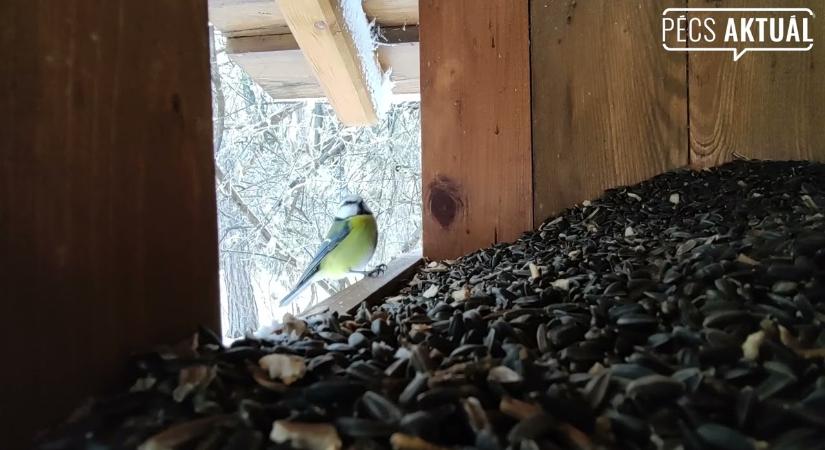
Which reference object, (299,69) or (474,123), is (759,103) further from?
(299,69)

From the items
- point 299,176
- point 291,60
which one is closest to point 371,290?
point 291,60

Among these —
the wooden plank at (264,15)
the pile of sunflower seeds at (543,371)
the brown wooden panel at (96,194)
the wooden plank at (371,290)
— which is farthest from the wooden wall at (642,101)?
the brown wooden panel at (96,194)

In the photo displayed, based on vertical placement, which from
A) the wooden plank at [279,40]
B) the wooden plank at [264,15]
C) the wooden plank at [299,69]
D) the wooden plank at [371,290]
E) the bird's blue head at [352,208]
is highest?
the wooden plank at [264,15]

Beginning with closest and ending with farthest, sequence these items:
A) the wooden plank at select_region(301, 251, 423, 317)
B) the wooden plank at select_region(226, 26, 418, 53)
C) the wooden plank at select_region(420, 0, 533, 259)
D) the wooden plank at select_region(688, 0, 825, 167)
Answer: the wooden plank at select_region(301, 251, 423, 317) → the wooden plank at select_region(688, 0, 825, 167) → the wooden plank at select_region(420, 0, 533, 259) → the wooden plank at select_region(226, 26, 418, 53)

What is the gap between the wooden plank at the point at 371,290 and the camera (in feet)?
3.15

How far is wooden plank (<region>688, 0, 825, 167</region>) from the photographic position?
1.34 meters

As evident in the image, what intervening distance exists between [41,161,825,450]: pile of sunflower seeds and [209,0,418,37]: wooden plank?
3.79 feet

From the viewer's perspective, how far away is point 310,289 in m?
3.39

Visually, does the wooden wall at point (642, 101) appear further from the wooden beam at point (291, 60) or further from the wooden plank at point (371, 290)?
the wooden beam at point (291, 60)

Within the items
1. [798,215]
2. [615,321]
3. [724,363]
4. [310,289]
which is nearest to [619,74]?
[798,215]

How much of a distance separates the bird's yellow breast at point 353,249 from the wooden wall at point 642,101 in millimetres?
630

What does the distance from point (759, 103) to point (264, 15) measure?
126cm

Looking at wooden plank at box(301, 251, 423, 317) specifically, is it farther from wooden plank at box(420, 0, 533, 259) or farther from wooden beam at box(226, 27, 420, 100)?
wooden beam at box(226, 27, 420, 100)

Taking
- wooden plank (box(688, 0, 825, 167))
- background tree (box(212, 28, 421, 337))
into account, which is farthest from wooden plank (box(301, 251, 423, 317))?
background tree (box(212, 28, 421, 337))
